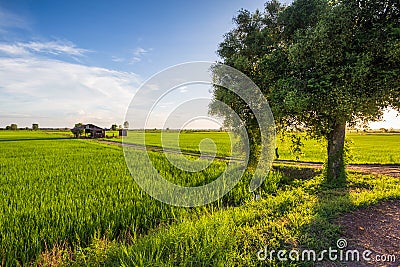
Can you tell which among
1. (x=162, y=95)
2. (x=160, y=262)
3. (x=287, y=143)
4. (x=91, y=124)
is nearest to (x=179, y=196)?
(x=162, y=95)

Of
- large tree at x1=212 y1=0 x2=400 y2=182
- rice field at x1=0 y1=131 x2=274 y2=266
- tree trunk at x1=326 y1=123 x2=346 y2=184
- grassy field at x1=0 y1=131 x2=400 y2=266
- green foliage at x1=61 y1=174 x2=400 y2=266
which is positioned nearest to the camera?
green foliage at x1=61 y1=174 x2=400 y2=266

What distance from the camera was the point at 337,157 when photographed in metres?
8.87

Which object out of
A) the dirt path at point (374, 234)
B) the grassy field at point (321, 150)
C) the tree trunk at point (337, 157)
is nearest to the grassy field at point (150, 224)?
the dirt path at point (374, 234)

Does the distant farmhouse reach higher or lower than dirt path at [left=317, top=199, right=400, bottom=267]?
higher

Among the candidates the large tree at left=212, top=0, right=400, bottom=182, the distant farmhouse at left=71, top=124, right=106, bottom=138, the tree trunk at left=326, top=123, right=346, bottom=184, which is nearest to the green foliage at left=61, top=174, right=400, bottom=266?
the tree trunk at left=326, top=123, right=346, bottom=184

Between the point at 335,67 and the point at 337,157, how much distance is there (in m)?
3.24

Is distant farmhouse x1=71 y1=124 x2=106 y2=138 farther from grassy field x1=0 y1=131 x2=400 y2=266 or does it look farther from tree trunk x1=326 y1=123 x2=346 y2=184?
tree trunk x1=326 y1=123 x2=346 y2=184

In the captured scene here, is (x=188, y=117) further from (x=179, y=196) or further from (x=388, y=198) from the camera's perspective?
(x=388, y=198)

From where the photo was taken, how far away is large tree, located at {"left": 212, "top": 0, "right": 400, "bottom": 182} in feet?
22.7

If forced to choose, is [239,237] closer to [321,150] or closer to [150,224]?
[150,224]

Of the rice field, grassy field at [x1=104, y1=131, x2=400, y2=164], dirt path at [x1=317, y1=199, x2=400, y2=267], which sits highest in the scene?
grassy field at [x1=104, y1=131, x2=400, y2=164]

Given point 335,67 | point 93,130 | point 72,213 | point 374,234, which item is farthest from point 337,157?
point 93,130

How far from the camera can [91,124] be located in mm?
55375

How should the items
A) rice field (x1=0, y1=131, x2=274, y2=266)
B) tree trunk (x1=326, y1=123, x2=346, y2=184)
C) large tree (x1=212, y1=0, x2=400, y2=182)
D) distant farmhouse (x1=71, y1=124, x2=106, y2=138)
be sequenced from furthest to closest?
distant farmhouse (x1=71, y1=124, x2=106, y2=138) → tree trunk (x1=326, y1=123, x2=346, y2=184) → large tree (x1=212, y1=0, x2=400, y2=182) → rice field (x1=0, y1=131, x2=274, y2=266)
